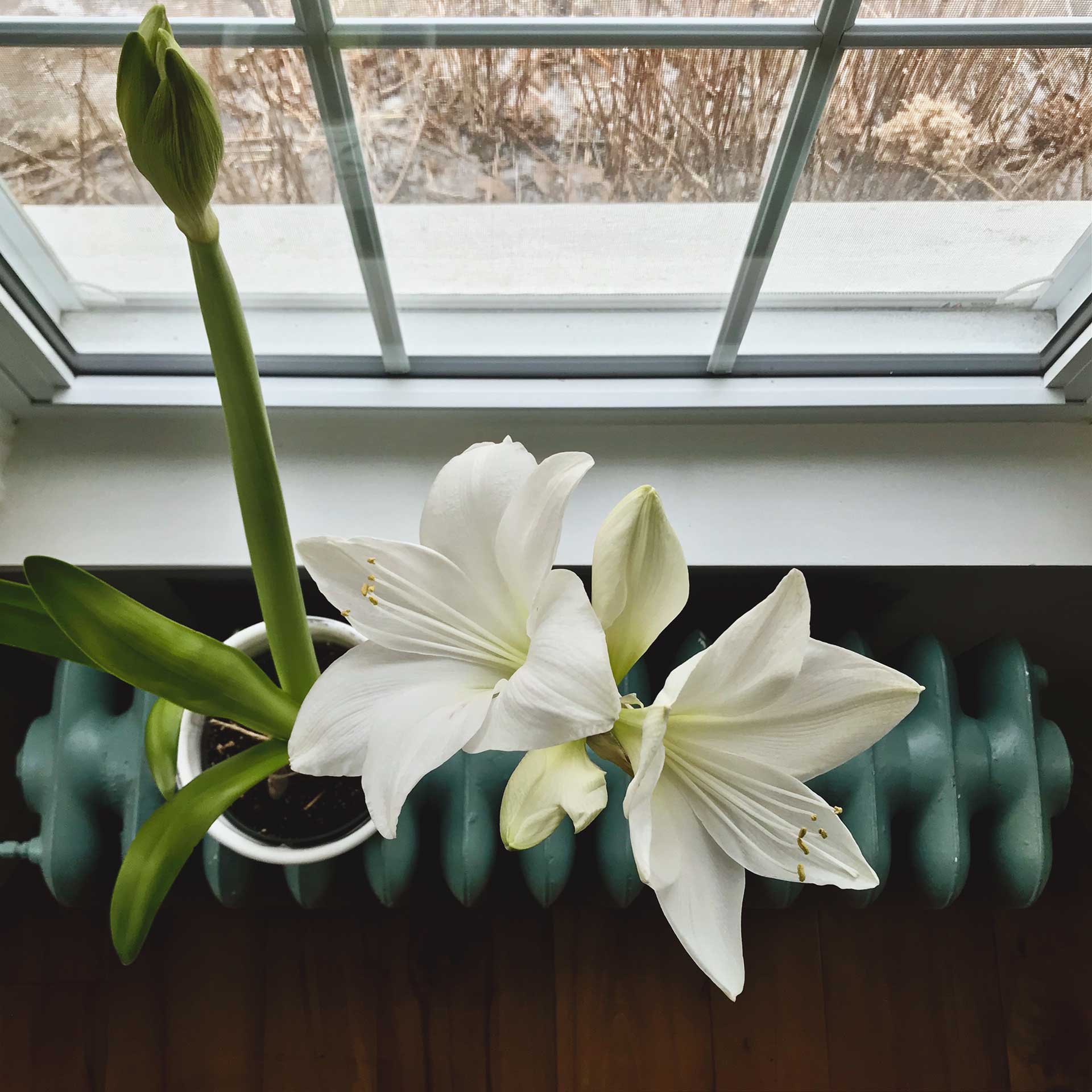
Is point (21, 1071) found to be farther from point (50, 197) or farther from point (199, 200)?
point (199, 200)

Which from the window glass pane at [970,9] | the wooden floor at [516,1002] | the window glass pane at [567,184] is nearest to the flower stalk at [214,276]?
the window glass pane at [567,184]

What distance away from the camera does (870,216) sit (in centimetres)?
75

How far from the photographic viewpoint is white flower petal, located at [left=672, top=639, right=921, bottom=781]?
15.4 inches

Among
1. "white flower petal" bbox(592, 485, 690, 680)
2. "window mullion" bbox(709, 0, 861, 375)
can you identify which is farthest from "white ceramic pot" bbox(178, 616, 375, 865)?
"window mullion" bbox(709, 0, 861, 375)

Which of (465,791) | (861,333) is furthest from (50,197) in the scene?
(861,333)

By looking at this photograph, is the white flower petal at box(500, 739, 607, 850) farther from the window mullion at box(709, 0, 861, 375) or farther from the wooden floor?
the wooden floor

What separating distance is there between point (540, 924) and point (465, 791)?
0.40 metres

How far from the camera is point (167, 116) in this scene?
14.9 inches

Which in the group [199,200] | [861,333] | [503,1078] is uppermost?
[861,333]

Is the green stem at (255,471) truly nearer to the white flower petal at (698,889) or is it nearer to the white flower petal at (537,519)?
the white flower petal at (537,519)

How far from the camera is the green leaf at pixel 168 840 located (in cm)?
54

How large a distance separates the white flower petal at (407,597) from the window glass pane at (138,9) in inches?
15.6

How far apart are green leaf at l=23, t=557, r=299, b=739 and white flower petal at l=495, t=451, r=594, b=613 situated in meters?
0.22

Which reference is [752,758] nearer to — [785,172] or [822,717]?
[822,717]
